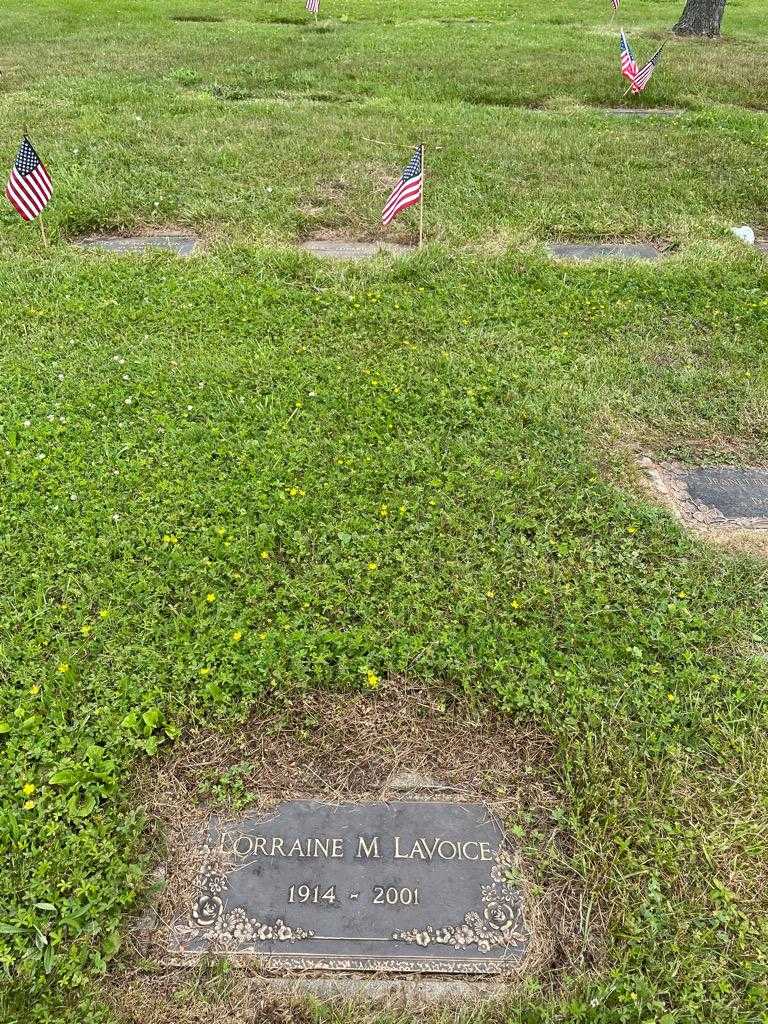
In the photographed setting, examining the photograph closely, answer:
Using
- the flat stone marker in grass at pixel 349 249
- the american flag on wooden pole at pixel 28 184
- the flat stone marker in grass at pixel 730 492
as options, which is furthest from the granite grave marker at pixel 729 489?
the american flag on wooden pole at pixel 28 184

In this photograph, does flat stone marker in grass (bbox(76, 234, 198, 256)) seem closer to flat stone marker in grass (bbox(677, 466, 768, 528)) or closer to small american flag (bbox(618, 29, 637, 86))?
flat stone marker in grass (bbox(677, 466, 768, 528))

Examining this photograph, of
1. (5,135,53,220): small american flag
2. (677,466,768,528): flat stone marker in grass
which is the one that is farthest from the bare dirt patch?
(5,135,53,220): small american flag

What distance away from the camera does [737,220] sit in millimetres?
6688

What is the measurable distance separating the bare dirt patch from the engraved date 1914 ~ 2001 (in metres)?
0.21

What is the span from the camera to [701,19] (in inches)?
550

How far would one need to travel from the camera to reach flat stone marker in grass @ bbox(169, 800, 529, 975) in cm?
221

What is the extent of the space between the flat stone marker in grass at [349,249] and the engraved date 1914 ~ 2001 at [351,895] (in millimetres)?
4862

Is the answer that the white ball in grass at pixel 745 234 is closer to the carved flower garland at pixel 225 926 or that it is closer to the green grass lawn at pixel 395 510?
the green grass lawn at pixel 395 510

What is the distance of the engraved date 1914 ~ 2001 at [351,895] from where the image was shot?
7.54ft

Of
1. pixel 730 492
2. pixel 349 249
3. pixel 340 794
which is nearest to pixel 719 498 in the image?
pixel 730 492

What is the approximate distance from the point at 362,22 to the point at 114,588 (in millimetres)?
16269

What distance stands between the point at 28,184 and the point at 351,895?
18.5 ft

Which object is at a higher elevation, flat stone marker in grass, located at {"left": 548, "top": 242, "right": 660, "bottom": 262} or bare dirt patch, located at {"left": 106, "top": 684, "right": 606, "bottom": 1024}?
flat stone marker in grass, located at {"left": 548, "top": 242, "right": 660, "bottom": 262}

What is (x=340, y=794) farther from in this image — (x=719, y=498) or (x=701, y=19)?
(x=701, y=19)
